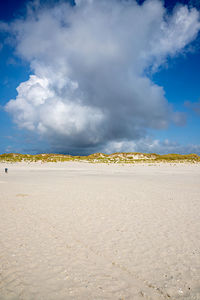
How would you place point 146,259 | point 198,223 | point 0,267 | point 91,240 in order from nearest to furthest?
point 0,267 < point 146,259 < point 91,240 < point 198,223

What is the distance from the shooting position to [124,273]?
509 cm

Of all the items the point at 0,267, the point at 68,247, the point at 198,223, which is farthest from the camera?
the point at 198,223

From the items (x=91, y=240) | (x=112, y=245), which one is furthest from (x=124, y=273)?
(x=91, y=240)

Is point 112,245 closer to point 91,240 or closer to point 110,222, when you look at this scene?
point 91,240

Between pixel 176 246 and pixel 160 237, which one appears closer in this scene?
pixel 176 246

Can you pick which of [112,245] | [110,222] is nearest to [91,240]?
[112,245]

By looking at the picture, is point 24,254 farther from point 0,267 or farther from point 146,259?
point 146,259

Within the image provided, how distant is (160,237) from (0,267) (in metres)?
5.87

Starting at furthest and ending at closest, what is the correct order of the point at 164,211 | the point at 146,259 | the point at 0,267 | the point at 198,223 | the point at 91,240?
the point at 164,211
the point at 198,223
the point at 91,240
the point at 146,259
the point at 0,267

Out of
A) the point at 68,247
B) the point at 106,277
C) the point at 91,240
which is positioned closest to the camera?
the point at 106,277

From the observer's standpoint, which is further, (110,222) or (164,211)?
(164,211)

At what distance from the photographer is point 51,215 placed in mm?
10031

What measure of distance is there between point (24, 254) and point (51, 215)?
Result: 13.1 feet

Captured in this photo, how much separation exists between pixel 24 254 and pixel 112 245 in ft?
10.2
